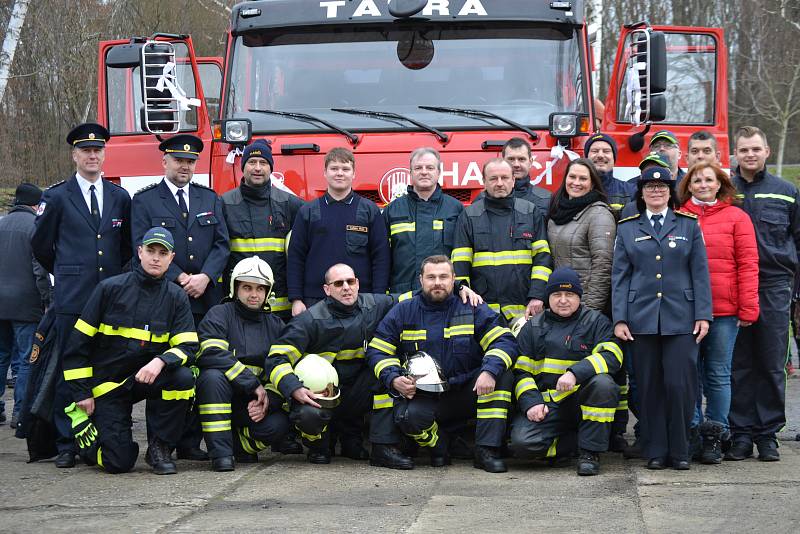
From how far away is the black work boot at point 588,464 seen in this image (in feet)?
22.9

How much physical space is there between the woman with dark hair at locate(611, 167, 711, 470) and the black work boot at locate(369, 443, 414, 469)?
1.42 m

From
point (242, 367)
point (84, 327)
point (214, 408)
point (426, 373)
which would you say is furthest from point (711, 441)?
point (84, 327)

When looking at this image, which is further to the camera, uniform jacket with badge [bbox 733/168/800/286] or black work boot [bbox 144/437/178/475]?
uniform jacket with badge [bbox 733/168/800/286]

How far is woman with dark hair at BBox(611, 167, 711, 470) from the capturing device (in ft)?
23.3

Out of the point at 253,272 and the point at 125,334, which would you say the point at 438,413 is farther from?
the point at 125,334

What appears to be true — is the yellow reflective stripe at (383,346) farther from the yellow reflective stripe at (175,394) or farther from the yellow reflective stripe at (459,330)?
the yellow reflective stripe at (175,394)

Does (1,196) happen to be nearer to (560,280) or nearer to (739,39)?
(560,280)

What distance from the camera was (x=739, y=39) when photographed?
3722cm

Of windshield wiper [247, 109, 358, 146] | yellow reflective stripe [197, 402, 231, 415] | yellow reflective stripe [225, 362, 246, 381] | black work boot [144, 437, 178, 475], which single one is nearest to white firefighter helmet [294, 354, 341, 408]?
yellow reflective stripe [225, 362, 246, 381]

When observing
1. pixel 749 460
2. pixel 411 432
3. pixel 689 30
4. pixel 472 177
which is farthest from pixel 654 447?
pixel 689 30

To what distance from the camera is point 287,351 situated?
24.6 ft

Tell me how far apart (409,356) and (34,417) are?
93.4 inches

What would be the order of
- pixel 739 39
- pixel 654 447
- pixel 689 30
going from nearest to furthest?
pixel 654 447, pixel 689 30, pixel 739 39

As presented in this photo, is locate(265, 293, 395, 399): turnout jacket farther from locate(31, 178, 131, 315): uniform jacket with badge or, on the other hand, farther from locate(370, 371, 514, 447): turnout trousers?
locate(31, 178, 131, 315): uniform jacket with badge
